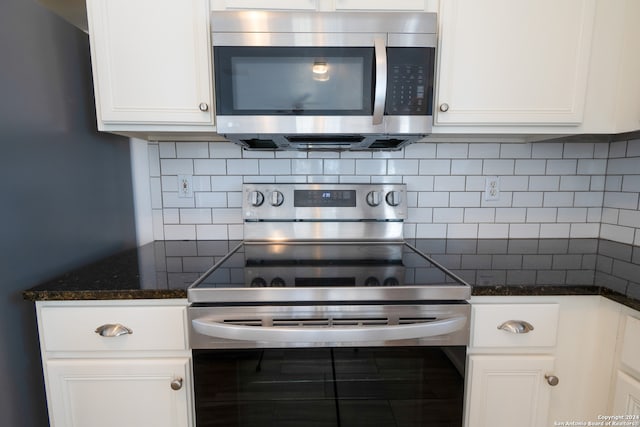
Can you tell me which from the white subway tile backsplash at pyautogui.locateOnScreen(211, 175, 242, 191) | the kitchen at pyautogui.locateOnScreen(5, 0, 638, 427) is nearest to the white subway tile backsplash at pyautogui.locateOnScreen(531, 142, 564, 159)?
the kitchen at pyautogui.locateOnScreen(5, 0, 638, 427)

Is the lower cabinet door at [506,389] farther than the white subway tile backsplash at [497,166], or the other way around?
the white subway tile backsplash at [497,166]

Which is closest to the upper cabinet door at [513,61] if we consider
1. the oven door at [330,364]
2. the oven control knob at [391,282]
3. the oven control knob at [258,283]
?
the oven control knob at [391,282]

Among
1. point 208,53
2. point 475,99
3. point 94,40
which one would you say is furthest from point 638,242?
point 94,40

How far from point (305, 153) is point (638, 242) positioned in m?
1.53

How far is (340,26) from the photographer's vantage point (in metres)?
1.00

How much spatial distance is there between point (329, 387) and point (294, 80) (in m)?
0.99

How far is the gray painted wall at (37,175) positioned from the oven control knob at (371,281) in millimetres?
1008

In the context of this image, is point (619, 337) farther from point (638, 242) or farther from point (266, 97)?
point (266, 97)

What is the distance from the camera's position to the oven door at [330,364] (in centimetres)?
82

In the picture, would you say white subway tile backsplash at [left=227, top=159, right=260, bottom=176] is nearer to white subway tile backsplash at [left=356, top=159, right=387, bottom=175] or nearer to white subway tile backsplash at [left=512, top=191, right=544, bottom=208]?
white subway tile backsplash at [left=356, top=159, right=387, bottom=175]

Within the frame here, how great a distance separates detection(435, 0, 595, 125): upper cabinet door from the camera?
105cm

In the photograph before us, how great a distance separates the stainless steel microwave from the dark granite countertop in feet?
1.70

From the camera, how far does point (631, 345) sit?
860 millimetres

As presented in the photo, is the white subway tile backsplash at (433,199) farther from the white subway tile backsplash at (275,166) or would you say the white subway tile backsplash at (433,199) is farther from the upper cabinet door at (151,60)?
the upper cabinet door at (151,60)
